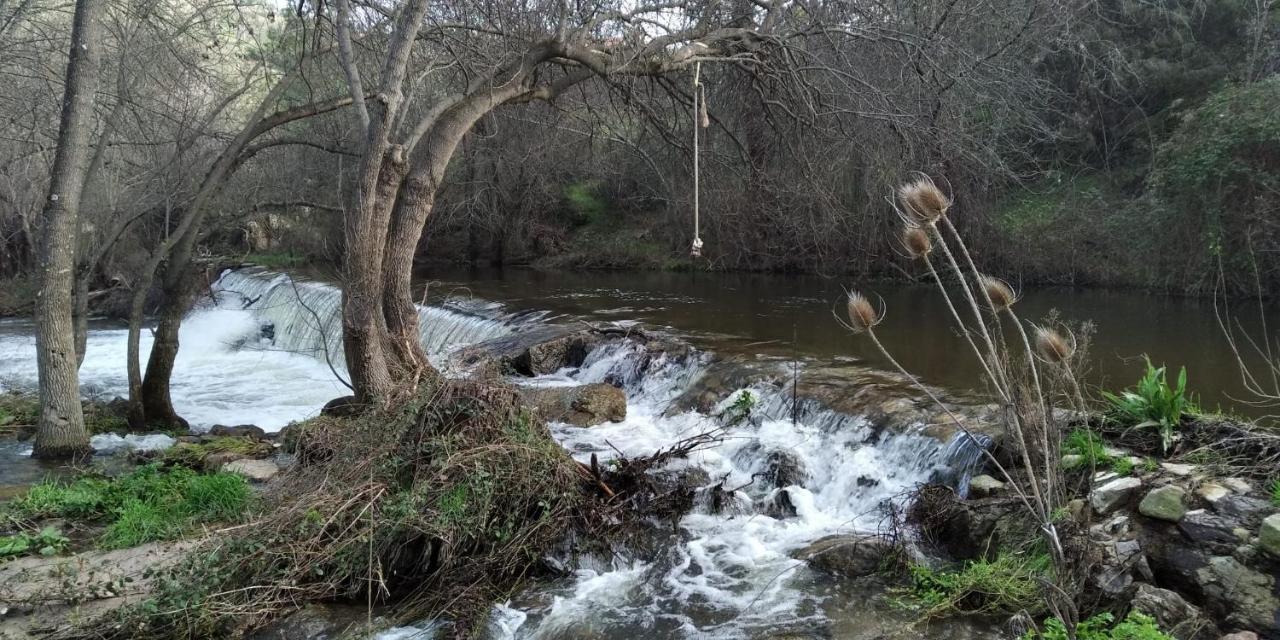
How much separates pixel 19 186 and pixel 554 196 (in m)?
13.3

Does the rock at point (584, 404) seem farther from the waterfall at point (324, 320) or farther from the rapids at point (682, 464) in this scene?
the waterfall at point (324, 320)

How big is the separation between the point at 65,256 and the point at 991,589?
751cm

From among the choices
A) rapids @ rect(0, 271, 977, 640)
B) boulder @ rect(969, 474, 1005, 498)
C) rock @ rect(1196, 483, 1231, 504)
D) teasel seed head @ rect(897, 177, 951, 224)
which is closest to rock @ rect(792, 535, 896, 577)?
rapids @ rect(0, 271, 977, 640)

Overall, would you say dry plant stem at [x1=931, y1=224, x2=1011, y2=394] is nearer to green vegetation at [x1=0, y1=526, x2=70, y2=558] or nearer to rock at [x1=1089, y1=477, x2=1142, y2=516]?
rock at [x1=1089, y1=477, x2=1142, y2=516]

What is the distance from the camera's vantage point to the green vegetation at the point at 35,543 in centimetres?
520

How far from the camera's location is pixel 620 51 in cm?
838

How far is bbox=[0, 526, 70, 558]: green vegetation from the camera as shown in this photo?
520 centimetres

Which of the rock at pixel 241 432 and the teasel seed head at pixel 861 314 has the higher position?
the teasel seed head at pixel 861 314

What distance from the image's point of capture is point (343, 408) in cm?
796

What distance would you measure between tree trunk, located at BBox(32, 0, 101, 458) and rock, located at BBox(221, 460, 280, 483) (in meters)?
1.78

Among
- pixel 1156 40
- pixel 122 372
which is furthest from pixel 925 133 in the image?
pixel 1156 40

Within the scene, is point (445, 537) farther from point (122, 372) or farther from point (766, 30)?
point (122, 372)

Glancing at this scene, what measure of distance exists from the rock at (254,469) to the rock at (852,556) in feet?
13.6

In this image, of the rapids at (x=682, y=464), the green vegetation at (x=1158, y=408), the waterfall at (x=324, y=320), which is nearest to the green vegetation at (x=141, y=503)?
the rapids at (x=682, y=464)
